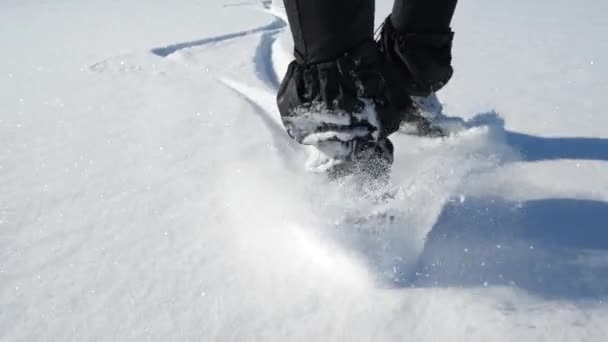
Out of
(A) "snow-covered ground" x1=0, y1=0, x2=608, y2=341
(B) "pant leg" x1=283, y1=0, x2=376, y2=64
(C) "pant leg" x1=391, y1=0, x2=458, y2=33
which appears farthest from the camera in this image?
(C) "pant leg" x1=391, y1=0, x2=458, y2=33

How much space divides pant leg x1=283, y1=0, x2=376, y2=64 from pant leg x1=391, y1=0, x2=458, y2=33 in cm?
23

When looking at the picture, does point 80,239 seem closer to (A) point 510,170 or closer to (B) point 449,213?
(B) point 449,213

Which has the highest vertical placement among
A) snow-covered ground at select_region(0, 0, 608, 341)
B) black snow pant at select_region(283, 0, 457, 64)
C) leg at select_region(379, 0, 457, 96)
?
black snow pant at select_region(283, 0, 457, 64)

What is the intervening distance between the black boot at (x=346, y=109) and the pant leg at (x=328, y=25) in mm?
15

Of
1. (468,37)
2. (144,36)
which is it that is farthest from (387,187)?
(144,36)

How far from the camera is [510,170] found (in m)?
0.81

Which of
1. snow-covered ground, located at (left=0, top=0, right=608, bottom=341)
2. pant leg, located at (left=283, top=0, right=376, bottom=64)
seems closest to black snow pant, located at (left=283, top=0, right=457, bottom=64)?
pant leg, located at (left=283, top=0, right=376, bottom=64)

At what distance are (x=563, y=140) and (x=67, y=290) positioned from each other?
94cm

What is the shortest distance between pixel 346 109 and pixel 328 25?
13cm

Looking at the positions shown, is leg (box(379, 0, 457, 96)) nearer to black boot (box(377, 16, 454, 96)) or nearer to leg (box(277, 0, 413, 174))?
black boot (box(377, 16, 454, 96))

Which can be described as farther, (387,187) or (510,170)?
(510,170)

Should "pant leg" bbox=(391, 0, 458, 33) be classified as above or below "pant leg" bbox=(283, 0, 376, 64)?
below

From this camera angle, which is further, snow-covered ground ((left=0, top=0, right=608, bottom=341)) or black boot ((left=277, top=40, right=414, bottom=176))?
black boot ((left=277, top=40, right=414, bottom=176))

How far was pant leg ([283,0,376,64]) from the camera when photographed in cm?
66
